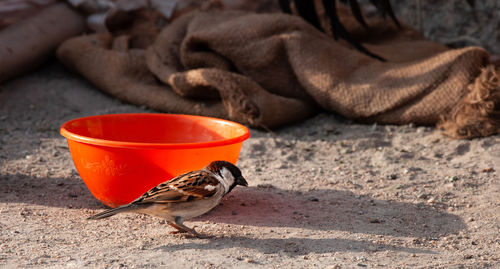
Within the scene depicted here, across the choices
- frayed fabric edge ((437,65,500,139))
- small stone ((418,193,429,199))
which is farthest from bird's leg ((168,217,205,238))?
frayed fabric edge ((437,65,500,139))

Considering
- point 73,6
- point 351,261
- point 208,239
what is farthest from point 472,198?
point 73,6

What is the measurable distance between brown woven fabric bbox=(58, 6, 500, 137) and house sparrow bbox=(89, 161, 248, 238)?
1.41m

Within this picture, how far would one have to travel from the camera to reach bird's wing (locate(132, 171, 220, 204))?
2207 millimetres

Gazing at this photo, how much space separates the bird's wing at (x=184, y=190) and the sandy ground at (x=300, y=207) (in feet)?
0.56

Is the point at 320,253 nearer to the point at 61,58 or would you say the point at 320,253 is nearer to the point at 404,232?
the point at 404,232

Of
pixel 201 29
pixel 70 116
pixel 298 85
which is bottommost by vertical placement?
pixel 70 116

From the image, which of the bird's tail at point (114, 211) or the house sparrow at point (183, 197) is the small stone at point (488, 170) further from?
the bird's tail at point (114, 211)

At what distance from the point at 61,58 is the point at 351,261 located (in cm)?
326

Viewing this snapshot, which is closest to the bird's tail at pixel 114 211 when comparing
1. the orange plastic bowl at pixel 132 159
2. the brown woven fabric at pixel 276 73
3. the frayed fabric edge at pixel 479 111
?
the orange plastic bowl at pixel 132 159

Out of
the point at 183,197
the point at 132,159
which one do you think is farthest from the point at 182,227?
the point at 132,159

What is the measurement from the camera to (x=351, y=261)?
6.79ft

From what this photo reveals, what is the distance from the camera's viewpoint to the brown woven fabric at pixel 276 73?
3729 millimetres

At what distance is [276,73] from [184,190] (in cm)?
199

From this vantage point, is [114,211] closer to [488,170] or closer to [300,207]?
[300,207]
